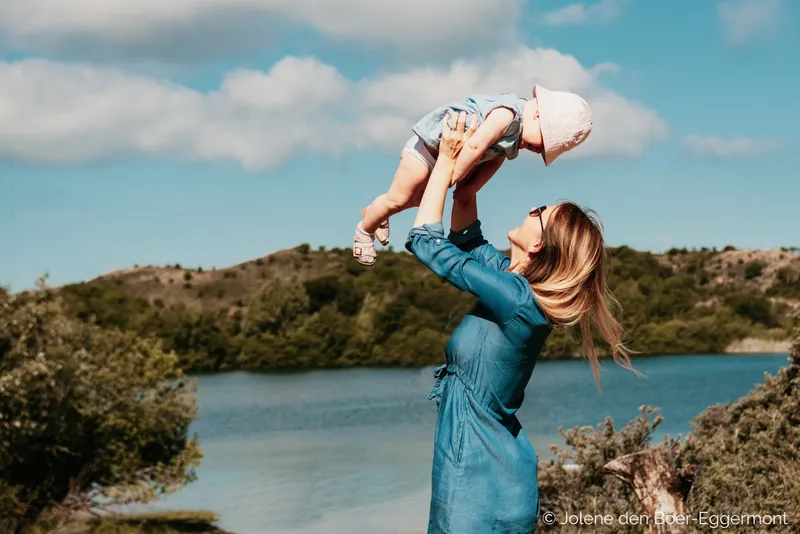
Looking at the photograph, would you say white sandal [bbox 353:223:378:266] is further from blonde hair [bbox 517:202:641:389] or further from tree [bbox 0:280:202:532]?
tree [bbox 0:280:202:532]

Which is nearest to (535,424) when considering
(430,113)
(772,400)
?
(772,400)

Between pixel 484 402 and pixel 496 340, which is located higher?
pixel 496 340

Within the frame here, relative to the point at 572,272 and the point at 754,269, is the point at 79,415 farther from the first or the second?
the point at 754,269

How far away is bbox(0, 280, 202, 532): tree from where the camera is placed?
1655cm

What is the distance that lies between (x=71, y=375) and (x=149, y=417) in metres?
2.32

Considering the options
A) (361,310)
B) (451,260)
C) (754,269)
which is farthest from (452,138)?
(754,269)

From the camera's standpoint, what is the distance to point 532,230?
3.17 metres

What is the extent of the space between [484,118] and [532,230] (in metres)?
0.43

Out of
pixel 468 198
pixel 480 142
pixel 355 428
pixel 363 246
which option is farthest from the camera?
pixel 355 428

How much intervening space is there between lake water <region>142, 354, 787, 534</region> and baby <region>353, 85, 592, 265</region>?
53.1 feet

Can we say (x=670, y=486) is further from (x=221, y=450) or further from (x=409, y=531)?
(x=221, y=450)

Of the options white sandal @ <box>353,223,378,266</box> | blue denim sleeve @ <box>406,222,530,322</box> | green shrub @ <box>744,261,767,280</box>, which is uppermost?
green shrub @ <box>744,261,767,280</box>

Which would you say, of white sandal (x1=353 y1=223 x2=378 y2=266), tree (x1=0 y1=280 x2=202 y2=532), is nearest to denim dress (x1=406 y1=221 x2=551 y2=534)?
white sandal (x1=353 y1=223 x2=378 y2=266)

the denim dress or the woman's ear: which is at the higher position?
the woman's ear
